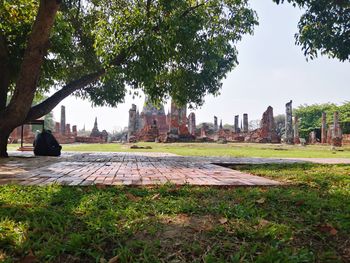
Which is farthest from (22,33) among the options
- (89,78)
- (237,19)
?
(237,19)

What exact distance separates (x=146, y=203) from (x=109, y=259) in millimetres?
1009

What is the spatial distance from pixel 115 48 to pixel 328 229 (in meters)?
6.94

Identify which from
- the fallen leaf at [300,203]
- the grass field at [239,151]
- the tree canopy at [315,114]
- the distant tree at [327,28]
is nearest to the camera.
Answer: the fallen leaf at [300,203]

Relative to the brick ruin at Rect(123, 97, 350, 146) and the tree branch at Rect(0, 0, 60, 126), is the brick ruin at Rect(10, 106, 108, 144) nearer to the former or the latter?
the brick ruin at Rect(123, 97, 350, 146)

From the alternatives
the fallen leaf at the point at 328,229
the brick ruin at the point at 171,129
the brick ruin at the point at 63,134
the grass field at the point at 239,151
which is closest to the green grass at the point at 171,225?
the fallen leaf at the point at 328,229

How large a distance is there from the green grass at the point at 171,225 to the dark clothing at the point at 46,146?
577 centimetres

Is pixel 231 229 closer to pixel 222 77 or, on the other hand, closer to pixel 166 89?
pixel 166 89

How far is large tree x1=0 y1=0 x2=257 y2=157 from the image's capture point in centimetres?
755

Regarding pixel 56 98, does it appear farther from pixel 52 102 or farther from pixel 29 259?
pixel 29 259

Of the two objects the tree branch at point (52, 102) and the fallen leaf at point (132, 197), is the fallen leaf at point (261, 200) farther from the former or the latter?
the tree branch at point (52, 102)

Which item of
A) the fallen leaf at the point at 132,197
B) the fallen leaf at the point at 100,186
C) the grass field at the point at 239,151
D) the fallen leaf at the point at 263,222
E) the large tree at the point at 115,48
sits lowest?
the grass field at the point at 239,151

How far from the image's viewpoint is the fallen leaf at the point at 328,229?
234cm

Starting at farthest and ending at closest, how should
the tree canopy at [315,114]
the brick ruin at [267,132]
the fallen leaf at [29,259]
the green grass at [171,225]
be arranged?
the tree canopy at [315,114], the brick ruin at [267,132], the green grass at [171,225], the fallen leaf at [29,259]

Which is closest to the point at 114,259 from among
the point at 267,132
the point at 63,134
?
the point at 267,132
